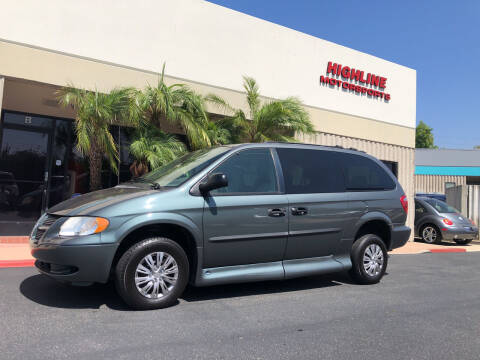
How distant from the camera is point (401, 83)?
16062mm

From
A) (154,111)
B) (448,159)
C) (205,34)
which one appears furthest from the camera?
(448,159)

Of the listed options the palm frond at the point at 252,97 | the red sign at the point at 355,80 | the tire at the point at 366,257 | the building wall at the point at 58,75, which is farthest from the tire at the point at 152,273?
the red sign at the point at 355,80

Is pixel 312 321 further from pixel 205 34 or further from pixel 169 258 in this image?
pixel 205 34

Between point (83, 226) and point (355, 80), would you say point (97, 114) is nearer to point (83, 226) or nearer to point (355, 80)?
point (83, 226)

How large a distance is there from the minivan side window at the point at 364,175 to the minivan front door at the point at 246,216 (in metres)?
1.32

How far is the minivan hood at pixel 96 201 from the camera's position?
4200 mm

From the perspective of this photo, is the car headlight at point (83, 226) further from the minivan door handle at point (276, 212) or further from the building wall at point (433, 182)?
the building wall at point (433, 182)

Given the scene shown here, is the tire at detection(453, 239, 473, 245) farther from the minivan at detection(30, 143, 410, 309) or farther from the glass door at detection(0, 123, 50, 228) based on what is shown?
the glass door at detection(0, 123, 50, 228)

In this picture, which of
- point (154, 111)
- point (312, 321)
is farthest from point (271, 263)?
point (154, 111)

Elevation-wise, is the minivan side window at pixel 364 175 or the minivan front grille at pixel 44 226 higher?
the minivan side window at pixel 364 175

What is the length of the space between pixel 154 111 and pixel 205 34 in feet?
10.5

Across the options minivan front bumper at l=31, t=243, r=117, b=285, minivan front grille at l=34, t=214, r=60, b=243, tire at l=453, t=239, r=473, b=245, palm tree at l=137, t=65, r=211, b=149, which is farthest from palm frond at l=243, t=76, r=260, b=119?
tire at l=453, t=239, r=473, b=245

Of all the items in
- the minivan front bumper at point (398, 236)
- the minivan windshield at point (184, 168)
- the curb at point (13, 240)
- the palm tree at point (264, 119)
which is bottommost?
the curb at point (13, 240)

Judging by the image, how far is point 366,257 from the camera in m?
5.92
